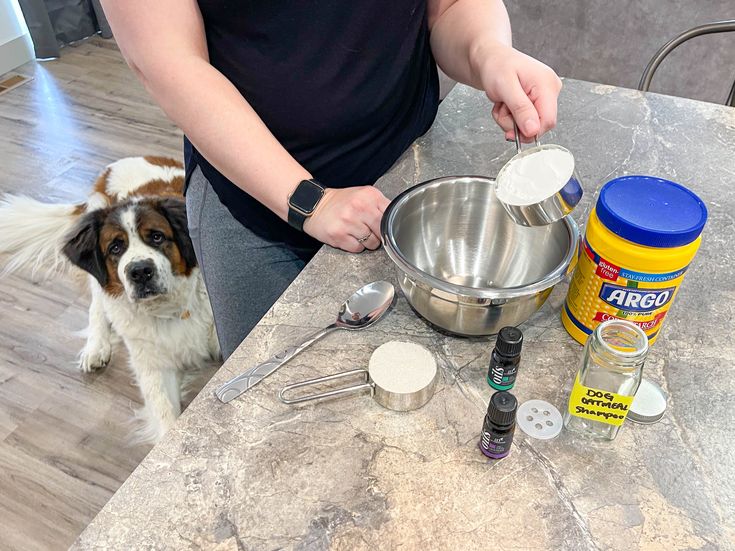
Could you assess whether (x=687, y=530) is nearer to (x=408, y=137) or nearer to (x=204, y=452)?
(x=204, y=452)

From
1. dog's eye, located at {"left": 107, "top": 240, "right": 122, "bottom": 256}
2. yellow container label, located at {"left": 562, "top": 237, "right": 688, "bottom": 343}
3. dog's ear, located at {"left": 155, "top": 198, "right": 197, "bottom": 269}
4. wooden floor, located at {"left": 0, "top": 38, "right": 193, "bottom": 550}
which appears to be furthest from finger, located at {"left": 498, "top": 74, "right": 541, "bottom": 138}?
wooden floor, located at {"left": 0, "top": 38, "right": 193, "bottom": 550}

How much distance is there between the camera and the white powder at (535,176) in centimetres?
77

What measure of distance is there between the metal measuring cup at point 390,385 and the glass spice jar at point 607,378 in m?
0.16

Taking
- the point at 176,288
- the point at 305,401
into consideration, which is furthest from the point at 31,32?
the point at 305,401

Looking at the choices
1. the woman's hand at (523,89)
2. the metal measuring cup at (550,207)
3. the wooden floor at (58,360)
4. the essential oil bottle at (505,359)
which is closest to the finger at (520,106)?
the woman's hand at (523,89)

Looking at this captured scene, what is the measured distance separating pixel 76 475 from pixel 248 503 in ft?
3.81

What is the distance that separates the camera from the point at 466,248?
939 mm

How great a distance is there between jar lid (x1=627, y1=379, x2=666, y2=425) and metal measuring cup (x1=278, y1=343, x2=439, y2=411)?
0.72 ft

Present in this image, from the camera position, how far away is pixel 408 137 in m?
1.11

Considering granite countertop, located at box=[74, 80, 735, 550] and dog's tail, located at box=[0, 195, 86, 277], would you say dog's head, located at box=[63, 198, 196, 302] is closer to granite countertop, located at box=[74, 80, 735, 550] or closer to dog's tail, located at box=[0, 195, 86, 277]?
dog's tail, located at box=[0, 195, 86, 277]

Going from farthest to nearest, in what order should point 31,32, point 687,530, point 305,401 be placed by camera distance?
1. point 31,32
2. point 305,401
3. point 687,530

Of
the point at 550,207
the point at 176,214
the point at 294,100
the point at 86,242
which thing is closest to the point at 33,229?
the point at 86,242

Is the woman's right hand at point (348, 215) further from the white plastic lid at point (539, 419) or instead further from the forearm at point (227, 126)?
the white plastic lid at point (539, 419)

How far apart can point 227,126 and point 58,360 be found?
132 centimetres
